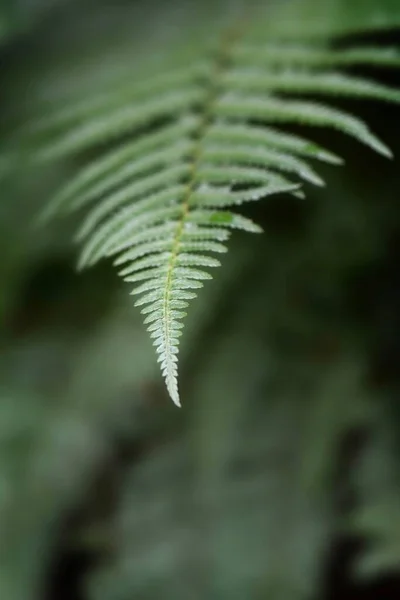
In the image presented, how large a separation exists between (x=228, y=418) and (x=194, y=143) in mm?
506

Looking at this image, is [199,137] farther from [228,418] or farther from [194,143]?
[228,418]

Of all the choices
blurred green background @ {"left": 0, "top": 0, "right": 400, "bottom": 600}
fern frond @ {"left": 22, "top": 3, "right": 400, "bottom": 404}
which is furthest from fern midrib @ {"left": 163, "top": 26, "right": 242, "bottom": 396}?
blurred green background @ {"left": 0, "top": 0, "right": 400, "bottom": 600}

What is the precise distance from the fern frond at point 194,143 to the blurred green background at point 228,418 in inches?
8.1

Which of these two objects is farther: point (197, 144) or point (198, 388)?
point (198, 388)

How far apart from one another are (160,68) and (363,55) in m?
0.42

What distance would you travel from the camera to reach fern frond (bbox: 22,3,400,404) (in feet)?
2.82

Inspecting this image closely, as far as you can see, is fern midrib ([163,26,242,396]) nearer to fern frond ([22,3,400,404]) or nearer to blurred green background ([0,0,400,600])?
fern frond ([22,3,400,404])

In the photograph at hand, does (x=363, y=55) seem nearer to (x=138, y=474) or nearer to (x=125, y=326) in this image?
(x=125, y=326)

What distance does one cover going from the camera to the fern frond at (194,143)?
859mm

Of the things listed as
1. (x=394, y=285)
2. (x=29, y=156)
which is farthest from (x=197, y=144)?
(x=394, y=285)

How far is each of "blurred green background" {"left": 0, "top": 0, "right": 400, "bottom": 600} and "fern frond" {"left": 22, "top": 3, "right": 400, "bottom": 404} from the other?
21 centimetres

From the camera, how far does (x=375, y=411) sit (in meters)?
1.25

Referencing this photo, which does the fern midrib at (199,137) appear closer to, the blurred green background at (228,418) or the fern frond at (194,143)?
the fern frond at (194,143)

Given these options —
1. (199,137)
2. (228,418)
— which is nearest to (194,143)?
(199,137)
